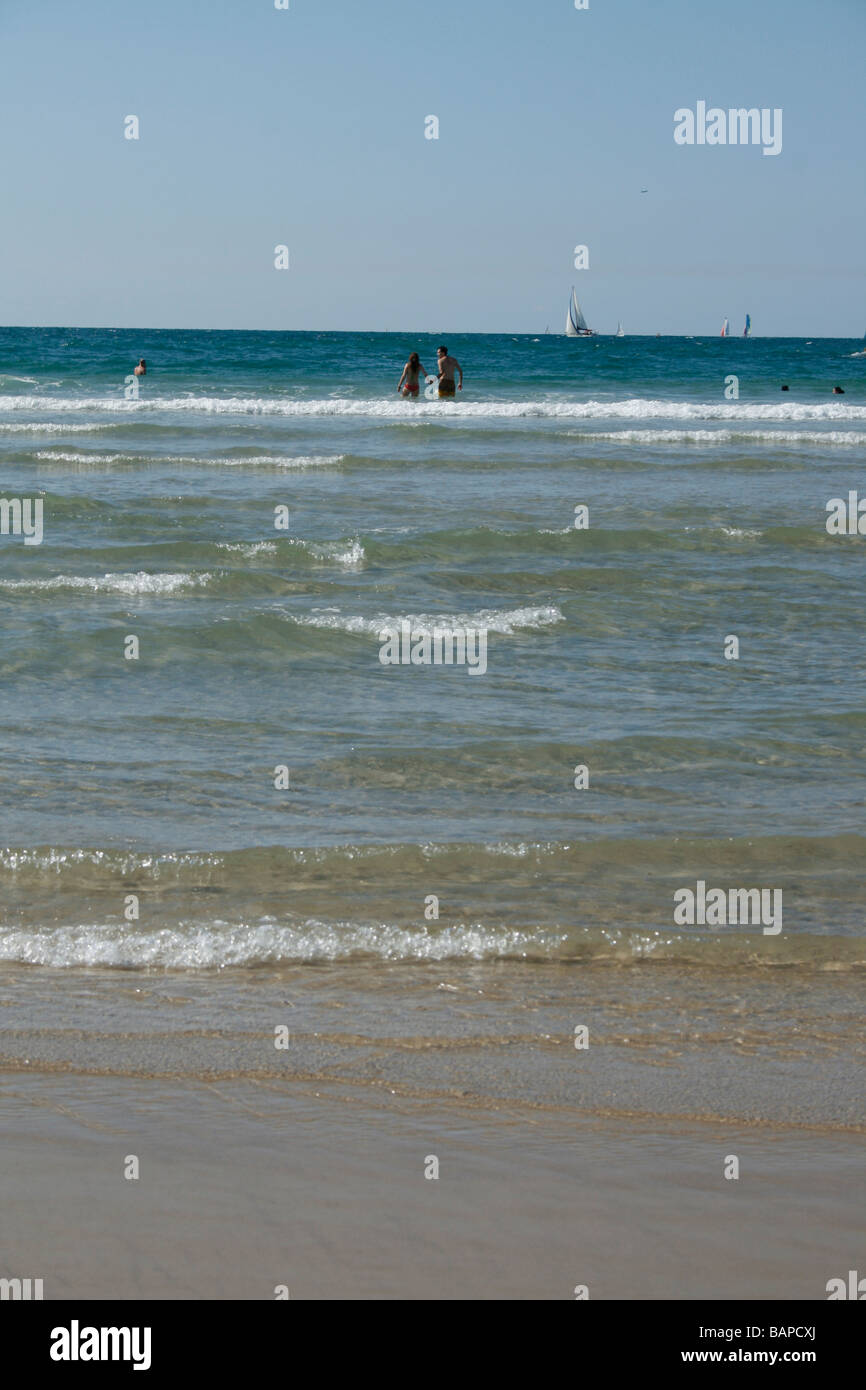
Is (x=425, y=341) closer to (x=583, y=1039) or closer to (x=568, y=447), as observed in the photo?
(x=568, y=447)

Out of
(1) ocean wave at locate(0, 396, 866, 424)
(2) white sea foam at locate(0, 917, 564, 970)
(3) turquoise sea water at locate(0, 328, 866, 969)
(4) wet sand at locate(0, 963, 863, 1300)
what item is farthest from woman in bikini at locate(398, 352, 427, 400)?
(4) wet sand at locate(0, 963, 863, 1300)

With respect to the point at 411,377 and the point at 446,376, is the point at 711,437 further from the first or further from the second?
the point at 411,377

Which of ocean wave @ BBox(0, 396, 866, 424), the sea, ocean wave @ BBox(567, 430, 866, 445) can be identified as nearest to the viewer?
the sea

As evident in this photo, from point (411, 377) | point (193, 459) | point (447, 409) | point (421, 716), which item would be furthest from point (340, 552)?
point (447, 409)

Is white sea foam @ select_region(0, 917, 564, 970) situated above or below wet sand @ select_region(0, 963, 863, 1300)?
above

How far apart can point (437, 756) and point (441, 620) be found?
3355 mm

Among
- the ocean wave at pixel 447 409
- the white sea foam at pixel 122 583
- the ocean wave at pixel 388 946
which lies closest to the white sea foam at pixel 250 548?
the white sea foam at pixel 122 583

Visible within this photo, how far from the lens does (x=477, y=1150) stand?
3482mm

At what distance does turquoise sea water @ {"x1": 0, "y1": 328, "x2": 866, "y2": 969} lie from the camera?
514 cm

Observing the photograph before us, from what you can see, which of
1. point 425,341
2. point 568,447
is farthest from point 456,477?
point 425,341

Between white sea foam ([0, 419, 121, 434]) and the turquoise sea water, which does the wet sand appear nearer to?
the turquoise sea water

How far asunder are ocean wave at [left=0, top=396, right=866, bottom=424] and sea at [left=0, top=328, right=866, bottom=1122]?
43.1 feet

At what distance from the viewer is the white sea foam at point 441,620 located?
966 centimetres

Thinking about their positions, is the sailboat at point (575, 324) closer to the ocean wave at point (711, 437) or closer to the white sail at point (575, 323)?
the white sail at point (575, 323)
